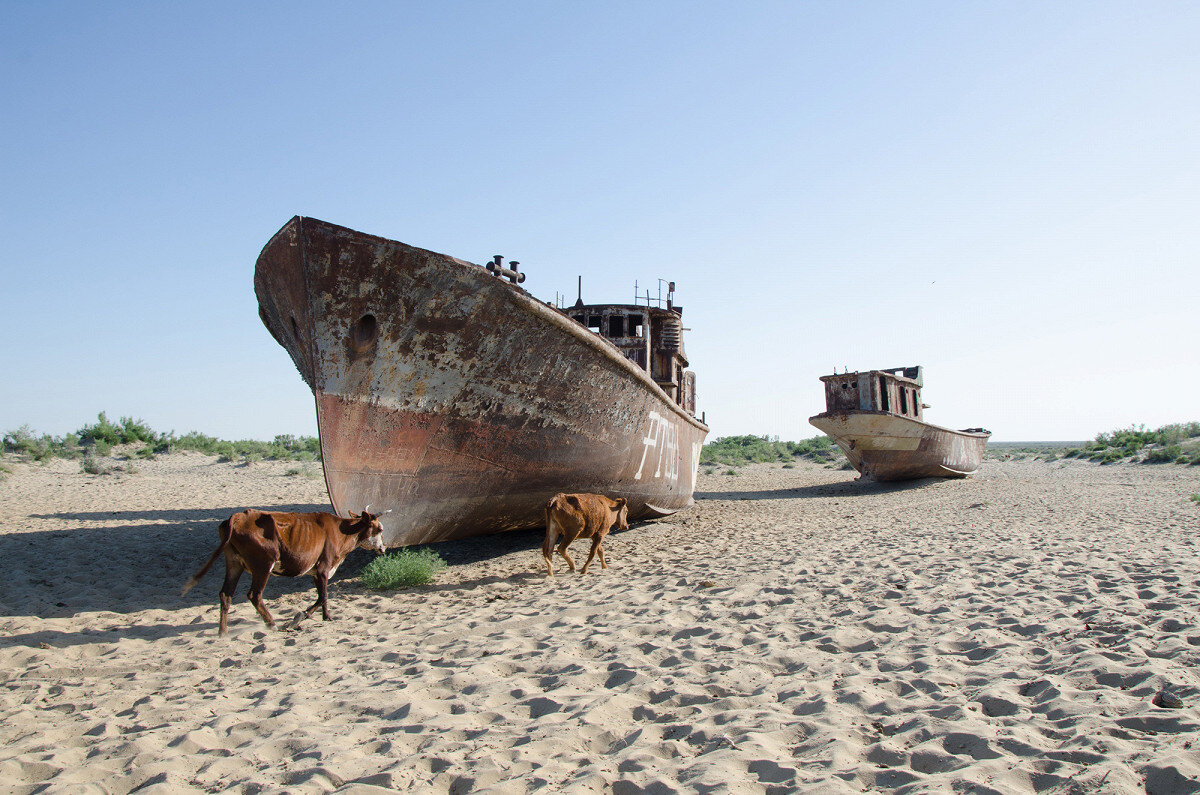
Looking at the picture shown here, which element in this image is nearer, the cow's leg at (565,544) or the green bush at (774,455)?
the cow's leg at (565,544)

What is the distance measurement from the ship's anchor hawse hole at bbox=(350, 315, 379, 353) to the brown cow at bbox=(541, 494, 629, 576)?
2.16m

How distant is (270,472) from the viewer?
714 inches

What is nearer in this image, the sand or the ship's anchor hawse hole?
the sand

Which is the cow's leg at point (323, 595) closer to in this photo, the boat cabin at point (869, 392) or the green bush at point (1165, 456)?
the boat cabin at point (869, 392)

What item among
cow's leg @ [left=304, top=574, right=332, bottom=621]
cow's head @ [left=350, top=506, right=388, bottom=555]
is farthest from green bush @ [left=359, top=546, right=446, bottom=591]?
cow's leg @ [left=304, top=574, right=332, bottom=621]

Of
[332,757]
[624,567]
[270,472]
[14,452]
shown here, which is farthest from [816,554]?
[14,452]

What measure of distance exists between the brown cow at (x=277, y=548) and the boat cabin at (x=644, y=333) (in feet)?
18.0

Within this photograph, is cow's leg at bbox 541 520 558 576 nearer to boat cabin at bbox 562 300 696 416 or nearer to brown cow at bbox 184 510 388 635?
brown cow at bbox 184 510 388 635

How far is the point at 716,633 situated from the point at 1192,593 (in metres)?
3.29

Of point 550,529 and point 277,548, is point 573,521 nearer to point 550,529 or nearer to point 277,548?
point 550,529

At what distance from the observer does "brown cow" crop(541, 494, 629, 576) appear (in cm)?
585

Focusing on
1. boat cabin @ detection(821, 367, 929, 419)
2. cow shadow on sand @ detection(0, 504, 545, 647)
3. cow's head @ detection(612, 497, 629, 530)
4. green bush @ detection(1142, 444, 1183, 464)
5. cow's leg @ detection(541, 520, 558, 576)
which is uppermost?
boat cabin @ detection(821, 367, 929, 419)

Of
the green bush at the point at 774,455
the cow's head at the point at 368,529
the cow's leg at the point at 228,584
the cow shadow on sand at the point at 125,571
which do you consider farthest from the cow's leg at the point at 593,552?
the green bush at the point at 774,455

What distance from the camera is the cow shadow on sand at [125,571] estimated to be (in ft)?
14.8
